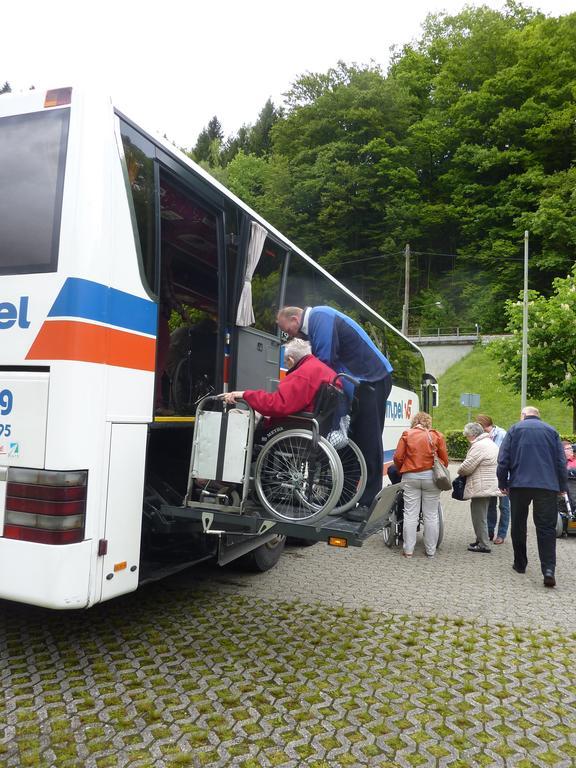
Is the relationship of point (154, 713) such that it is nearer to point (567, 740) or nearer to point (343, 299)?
point (567, 740)

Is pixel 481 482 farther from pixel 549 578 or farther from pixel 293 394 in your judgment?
pixel 293 394

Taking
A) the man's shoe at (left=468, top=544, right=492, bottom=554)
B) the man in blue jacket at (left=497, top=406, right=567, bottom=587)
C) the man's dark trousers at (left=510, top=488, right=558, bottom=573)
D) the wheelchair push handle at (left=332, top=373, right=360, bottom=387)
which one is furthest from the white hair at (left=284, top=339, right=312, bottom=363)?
the man's shoe at (left=468, top=544, right=492, bottom=554)

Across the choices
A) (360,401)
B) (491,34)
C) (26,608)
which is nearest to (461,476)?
(360,401)

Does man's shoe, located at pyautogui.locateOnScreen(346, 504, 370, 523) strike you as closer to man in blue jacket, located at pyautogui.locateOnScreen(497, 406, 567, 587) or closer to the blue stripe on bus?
the blue stripe on bus

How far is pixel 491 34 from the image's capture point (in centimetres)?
5709

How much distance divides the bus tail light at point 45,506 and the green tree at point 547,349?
21.7 m

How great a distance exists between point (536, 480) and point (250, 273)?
3644mm

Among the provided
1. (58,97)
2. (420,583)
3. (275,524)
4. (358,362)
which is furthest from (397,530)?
(58,97)

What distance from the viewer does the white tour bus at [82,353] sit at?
329cm

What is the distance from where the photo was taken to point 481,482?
25.5 ft

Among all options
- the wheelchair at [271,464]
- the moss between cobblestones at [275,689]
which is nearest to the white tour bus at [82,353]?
the wheelchair at [271,464]

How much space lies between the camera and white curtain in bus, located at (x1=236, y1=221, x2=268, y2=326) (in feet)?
16.7

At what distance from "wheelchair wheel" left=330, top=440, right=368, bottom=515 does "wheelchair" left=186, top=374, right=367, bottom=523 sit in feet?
1.92

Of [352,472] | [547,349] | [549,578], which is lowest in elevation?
[549,578]
